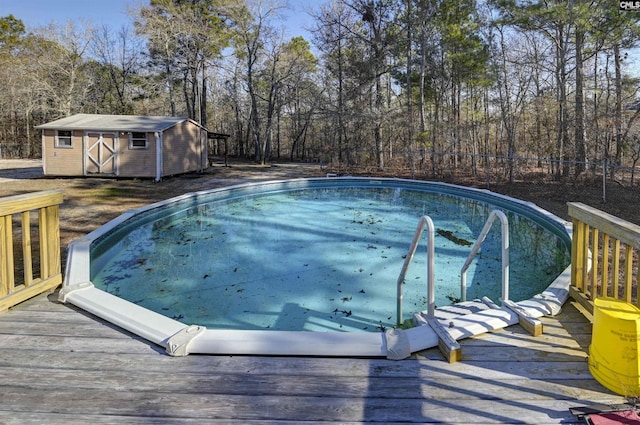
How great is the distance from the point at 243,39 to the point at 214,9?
250 centimetres

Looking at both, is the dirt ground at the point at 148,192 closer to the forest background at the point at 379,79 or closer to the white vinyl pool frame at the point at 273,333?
the forest background at the point at 379,79

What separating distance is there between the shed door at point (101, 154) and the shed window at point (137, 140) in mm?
477

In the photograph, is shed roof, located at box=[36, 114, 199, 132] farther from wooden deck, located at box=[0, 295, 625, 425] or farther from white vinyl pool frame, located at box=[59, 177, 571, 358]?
wooden deck, located at box=[0, 295, 625, 425]

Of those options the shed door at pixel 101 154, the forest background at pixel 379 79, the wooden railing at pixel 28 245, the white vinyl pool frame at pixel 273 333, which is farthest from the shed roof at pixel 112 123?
the white vinyl pool frame at pixel 273 333

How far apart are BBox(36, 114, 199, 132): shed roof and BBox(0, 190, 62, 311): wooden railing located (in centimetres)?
1041

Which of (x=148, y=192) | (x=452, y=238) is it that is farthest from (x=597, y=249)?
(x=148, y=192)

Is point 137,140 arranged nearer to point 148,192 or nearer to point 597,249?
point 148,192

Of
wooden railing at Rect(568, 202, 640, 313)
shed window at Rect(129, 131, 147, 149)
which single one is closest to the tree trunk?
wooden railing at Rect(568, 202, 640, 313)

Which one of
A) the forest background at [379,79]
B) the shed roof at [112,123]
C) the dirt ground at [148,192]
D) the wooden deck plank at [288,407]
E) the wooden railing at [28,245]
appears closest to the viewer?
the wooden deck plank at [288,407]

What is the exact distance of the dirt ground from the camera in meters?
6.94

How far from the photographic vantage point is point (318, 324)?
3.47 m

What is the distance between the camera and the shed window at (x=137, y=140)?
12539 mm

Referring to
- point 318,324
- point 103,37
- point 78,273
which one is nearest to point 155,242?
point 78,273

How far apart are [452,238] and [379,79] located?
1217cm
